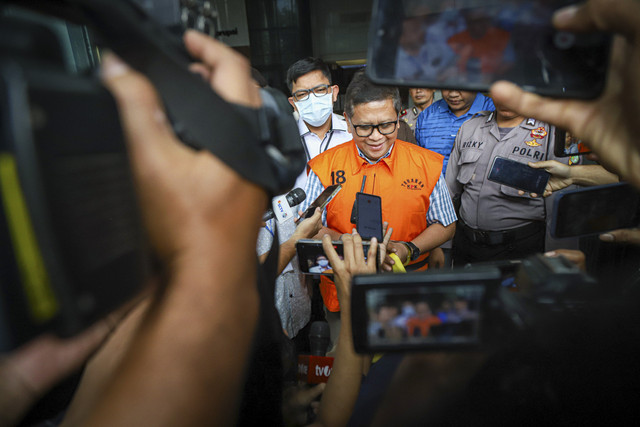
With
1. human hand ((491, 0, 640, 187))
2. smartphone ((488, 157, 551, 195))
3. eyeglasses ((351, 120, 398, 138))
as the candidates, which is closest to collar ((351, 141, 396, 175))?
eyeglasses ((351, 120, 398, 138))

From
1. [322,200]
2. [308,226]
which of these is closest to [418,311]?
[308,226]

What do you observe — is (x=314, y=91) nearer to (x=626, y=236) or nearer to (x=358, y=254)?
(x=358, y=254)

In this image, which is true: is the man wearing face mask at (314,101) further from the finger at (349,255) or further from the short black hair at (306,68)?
the finger at (349,255)

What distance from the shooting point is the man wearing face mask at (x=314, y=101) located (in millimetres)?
2750

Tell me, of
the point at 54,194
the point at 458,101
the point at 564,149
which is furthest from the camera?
the point at 458,101

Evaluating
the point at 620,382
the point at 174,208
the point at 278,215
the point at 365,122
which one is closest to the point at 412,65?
the point at 174,208

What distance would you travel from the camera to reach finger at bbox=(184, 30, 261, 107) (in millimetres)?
454

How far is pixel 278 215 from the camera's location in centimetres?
182

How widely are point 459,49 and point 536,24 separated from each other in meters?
0.13

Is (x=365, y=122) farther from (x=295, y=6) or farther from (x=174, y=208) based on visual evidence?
(x=295, y=6)

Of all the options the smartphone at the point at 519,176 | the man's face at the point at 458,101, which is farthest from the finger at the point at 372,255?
the man's face at the point at 458,101

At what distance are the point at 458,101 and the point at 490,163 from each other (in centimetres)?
88

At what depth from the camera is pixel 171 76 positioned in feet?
1.34

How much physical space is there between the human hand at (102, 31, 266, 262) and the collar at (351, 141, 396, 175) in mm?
1735
